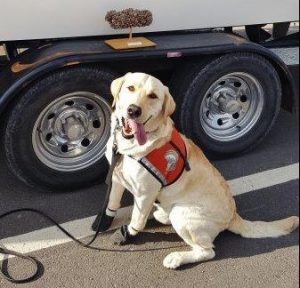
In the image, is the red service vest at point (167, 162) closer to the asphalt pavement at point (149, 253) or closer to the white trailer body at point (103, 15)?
the asphalt pavement at point (149, 253)

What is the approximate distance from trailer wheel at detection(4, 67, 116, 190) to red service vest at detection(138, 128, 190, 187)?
2.49ft

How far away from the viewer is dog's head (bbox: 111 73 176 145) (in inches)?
92.4

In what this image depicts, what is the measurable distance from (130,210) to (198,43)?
4.32 feet

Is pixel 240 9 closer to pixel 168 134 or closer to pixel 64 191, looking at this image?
pixel 168 134

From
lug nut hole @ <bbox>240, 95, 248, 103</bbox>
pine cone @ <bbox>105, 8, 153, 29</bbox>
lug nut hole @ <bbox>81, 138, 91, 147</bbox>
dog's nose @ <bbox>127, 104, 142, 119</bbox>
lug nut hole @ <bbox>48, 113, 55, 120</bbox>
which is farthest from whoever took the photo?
lug nut hole @ <bbox>240, 95, 248, 103</bbox>

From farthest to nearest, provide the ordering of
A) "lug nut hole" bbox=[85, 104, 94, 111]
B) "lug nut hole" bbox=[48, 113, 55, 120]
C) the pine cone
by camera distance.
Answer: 1. "lug nut hole" bbox=[85, 104, 94, 111]
2. "lug nut hole" bbox=[48, 113, 55, 120]
3. the pine cone

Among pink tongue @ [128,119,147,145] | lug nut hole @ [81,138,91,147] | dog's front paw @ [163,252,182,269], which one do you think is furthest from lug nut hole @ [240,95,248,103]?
dog's front paw @ [163,252,182,269]

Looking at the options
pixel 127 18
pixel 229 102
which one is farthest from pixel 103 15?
pixel 229 102

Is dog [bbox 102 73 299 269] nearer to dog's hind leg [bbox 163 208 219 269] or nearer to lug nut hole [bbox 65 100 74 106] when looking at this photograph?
dog's hind leg [bbox 163 208 219 269]

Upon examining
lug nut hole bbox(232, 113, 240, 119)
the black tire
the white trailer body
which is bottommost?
lug nut hole bbox(232, 113, 240, 119)

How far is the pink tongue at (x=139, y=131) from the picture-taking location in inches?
96.5

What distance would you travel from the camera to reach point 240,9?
330 cm

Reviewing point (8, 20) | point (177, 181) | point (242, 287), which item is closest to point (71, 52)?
point (8, 20)

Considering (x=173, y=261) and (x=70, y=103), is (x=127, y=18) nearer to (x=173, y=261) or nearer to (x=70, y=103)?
(x=70, y=103)
